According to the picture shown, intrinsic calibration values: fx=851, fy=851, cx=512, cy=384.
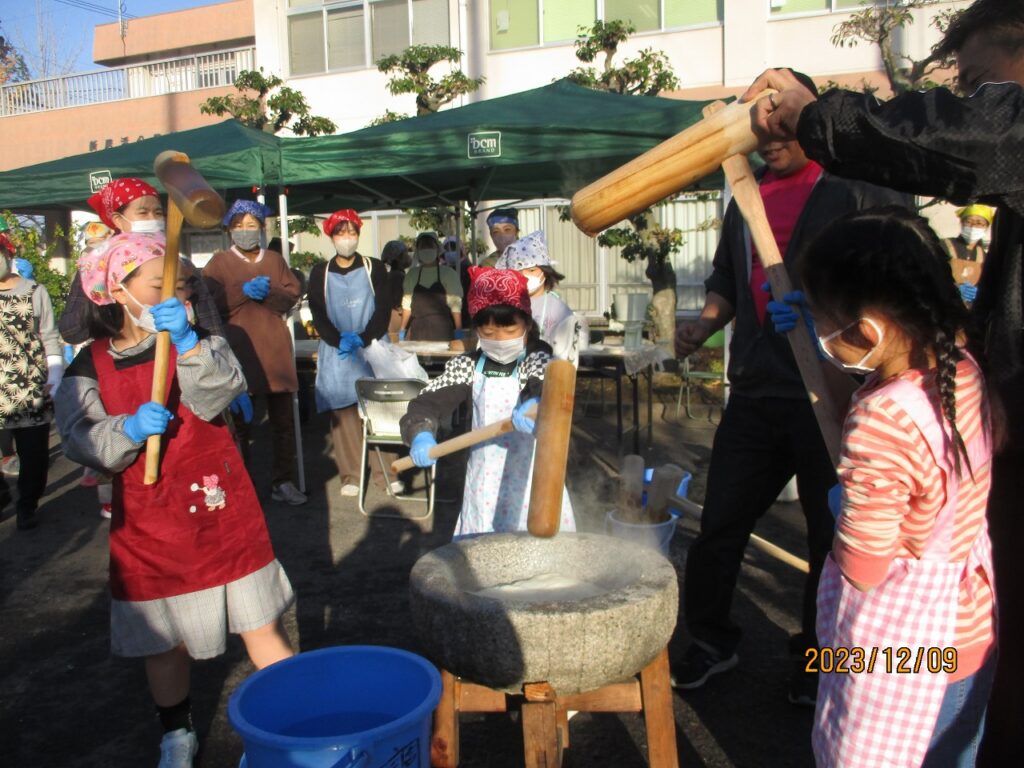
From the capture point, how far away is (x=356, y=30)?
15.9 m

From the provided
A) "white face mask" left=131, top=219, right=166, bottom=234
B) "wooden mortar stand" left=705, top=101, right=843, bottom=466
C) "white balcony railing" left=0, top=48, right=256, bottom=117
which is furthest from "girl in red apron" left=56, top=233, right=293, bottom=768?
"white balcony railing" left=0, top=48, right=256, bottom=117

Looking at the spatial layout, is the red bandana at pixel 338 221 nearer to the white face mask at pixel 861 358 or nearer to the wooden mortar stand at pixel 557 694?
the wooden mortar stand at pixel 557 694

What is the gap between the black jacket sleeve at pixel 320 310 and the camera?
239 inches

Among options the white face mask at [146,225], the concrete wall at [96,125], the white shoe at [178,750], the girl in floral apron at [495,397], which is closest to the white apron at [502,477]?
the girl in floral apron at [495,397]

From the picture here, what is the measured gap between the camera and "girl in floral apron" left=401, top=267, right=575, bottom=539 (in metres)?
3.19

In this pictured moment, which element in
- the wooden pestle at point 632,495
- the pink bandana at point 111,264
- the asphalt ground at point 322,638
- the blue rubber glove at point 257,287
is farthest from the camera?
the blue rubber glove at point 257,287

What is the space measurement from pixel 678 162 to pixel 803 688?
6.65 ft

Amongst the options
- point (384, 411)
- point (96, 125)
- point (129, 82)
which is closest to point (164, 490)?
point (384, 411)

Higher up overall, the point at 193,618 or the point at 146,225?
the point at 146,225

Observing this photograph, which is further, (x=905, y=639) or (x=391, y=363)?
(x=391, y=363)

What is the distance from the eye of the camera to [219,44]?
72.1ft

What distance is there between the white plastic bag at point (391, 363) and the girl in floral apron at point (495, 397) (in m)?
2.49

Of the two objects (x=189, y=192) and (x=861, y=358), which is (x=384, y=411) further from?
(x=861, y=358)

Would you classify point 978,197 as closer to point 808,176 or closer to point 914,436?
point 914,436
